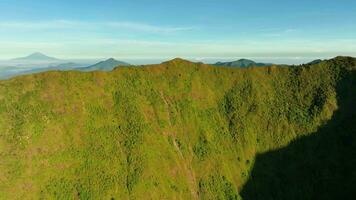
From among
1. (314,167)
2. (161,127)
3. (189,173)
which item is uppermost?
(161,127)

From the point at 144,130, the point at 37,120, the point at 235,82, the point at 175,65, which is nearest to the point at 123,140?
the point at 144,130

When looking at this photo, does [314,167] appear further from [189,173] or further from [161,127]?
[161,127]

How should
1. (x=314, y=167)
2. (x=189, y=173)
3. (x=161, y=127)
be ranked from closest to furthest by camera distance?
(x=189, y=173) → (x=161, y=127) → (x=314, y=167)

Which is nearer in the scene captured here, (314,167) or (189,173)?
(189,173)

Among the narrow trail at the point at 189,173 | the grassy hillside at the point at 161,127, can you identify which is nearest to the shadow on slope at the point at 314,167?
the grassy hillside at the point at 161,127

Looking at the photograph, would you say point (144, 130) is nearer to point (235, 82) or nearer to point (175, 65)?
point (175, 65)

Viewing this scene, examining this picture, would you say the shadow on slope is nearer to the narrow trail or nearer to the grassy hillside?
the grassy hillside

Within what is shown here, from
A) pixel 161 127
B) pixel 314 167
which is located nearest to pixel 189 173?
pixel 161 127
